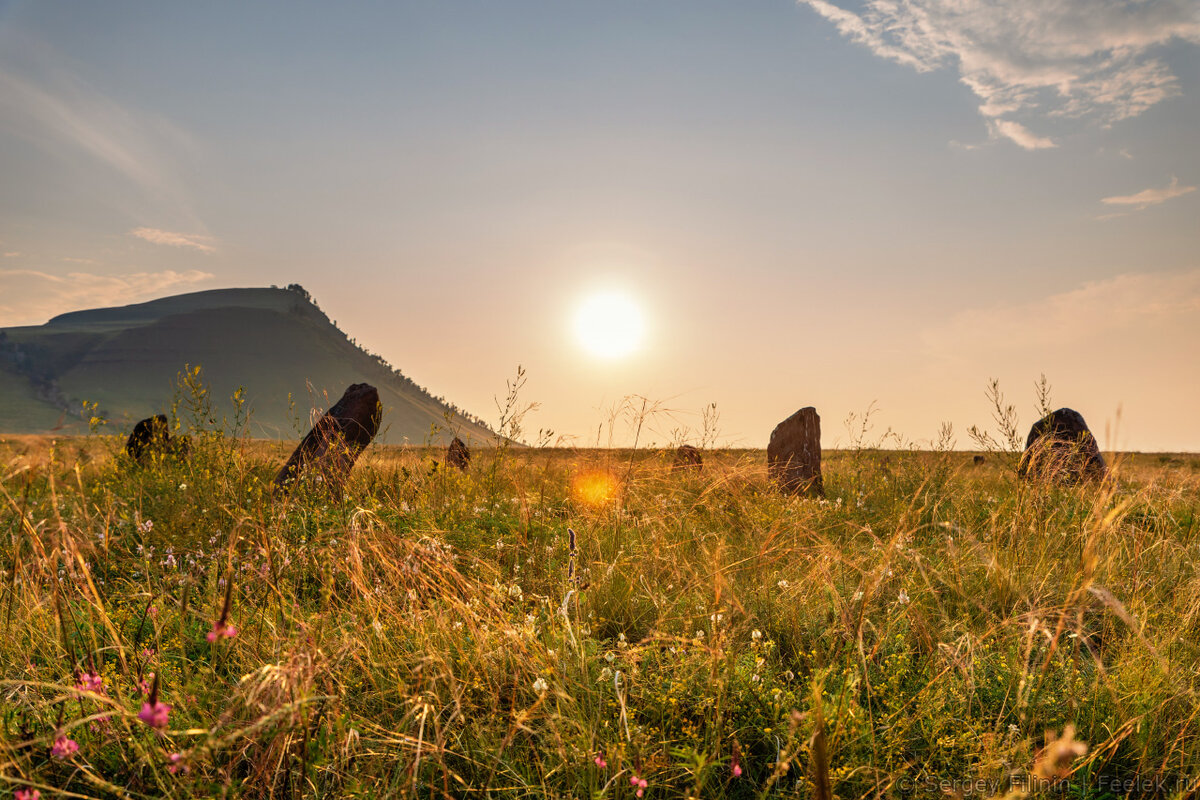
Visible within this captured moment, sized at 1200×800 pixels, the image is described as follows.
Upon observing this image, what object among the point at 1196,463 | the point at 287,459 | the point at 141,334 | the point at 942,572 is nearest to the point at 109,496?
the point at 287,459

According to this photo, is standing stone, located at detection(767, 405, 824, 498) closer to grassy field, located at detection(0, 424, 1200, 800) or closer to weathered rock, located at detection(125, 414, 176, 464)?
grassy field, located at detection(0, 424, 1200, 800)

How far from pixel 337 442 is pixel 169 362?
170m

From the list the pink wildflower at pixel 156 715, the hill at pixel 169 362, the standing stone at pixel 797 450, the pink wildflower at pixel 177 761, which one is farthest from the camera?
the hill at pixel 169 362

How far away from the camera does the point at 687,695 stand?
220 centimetres

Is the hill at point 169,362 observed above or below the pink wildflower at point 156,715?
above

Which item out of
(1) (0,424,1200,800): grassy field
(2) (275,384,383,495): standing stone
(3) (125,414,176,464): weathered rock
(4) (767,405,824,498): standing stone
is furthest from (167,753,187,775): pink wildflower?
(4) (767,405,824,498): standing stone

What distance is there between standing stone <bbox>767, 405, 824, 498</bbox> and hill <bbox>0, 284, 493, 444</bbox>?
104464 millimetres

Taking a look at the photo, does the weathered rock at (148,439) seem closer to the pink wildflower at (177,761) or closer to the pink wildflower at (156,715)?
the pink wildflower at (177,761)

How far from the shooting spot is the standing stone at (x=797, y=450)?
28.9ft

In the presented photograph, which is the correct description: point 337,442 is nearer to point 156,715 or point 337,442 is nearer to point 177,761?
point 177,761

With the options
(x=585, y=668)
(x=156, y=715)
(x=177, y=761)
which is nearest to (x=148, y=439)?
(x=177, y=761)

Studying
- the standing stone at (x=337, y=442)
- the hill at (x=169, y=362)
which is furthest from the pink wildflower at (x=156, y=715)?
the hill at (x=169, y=362)

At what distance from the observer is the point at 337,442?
5734 mm

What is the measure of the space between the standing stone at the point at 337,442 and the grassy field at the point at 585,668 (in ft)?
3.27
